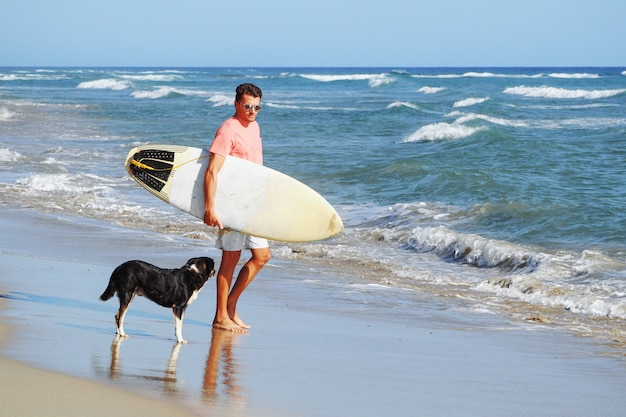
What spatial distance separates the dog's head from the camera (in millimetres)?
5203

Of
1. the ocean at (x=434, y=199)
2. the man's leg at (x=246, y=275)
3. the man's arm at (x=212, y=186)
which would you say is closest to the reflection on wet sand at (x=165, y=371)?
the man's leg at (x=246, y=275)

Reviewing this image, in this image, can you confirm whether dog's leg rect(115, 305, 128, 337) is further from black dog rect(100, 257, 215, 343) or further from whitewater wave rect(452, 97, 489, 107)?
whitewater wave rect(452, 97, 489, 107)

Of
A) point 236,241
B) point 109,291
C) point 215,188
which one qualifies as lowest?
point 109,291

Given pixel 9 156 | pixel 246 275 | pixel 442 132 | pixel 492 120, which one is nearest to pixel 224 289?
pixel 246 275

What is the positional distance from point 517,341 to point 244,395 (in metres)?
2.41

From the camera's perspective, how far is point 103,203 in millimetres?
12070

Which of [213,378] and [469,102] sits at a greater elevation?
[469,102]

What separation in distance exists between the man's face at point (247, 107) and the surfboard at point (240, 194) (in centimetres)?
32

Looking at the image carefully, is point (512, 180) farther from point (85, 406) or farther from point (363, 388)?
point (85, 406)

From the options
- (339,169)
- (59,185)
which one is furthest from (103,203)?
(339,169)

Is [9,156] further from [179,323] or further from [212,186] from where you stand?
[179,323]

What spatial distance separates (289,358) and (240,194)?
147 centimetres

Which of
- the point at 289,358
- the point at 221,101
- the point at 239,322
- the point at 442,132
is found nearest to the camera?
the point at 289,358

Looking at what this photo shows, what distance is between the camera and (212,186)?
17.7 feet
